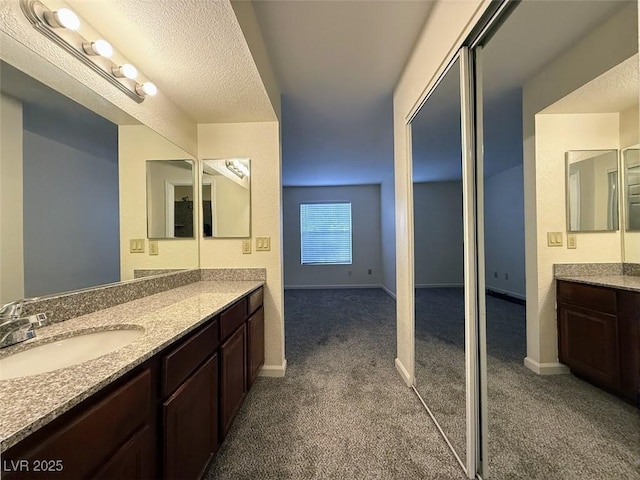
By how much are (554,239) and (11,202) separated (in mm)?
2126

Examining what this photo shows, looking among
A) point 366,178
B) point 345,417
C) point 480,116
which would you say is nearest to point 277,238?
point 345,417

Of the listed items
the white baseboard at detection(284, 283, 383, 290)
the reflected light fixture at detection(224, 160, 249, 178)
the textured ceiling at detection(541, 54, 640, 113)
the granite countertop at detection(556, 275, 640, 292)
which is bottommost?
the white baseboard at detection(284, 283, 383, 290)

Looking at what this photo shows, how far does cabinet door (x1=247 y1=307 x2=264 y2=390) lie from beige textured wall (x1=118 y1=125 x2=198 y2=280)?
731mm

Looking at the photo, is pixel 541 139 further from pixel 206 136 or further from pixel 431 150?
pixel 206 136

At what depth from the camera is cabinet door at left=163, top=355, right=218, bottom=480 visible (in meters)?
0.90

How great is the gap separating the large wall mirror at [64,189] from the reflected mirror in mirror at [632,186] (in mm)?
2006

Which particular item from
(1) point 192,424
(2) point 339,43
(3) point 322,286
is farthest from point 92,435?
(3) point 322,286

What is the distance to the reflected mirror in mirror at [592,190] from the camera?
82cm

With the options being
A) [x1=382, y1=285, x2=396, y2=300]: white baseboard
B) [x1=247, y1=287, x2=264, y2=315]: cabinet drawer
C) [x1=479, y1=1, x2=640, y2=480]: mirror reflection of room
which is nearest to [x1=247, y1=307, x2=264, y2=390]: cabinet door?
[x1=247, y1=287, x2=264, y2=315]: cabinet drawer

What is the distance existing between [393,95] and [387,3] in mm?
942

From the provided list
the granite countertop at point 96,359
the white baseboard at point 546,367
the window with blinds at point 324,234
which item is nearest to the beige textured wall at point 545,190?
the white baseboard at point 546,367

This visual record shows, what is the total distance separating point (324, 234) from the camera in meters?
6.31

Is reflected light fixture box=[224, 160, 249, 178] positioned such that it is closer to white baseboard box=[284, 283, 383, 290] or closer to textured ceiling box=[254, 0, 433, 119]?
textured ceiling box=[254, 0, 433, 119]

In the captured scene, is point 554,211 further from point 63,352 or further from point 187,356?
point 63,352
